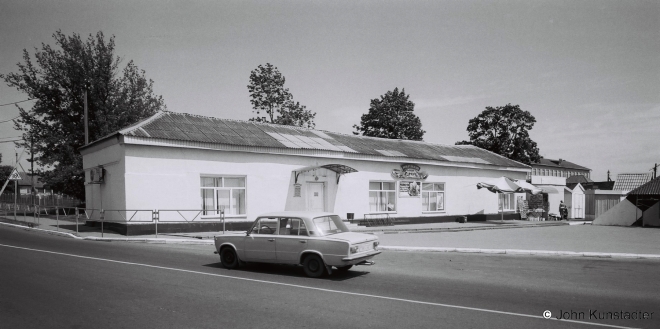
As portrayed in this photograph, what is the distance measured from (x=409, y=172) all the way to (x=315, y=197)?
689 cm

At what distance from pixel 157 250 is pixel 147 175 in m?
5.81

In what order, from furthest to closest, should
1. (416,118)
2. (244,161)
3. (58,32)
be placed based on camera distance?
(416,118), (58,32), (244,161)

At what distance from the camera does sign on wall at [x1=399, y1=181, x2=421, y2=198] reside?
27.6m

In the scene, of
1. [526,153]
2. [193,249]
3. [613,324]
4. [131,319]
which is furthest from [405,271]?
[526,153]

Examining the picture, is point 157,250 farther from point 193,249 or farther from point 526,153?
point 526,153

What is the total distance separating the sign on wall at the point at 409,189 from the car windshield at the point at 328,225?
17.2 m

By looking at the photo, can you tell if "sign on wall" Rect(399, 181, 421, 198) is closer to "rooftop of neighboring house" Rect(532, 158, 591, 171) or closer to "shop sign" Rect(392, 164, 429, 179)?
"shop sign" Rect(392, 164, 429, 179)

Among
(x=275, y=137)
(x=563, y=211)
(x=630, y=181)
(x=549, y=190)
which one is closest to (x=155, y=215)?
(x=275, y=137)

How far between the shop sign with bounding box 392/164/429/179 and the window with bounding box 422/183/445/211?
889 millimetres

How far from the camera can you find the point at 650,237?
1938 centimetres

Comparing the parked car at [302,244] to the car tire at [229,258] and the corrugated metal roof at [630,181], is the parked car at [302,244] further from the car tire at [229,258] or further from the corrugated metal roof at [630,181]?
the corrugated metal roof at [630,181]

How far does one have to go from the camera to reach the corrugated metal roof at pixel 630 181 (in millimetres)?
36500

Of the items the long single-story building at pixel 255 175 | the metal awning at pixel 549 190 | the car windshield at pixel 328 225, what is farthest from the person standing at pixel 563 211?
the car windshield at pixel 328 225

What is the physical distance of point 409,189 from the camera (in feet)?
91.5
